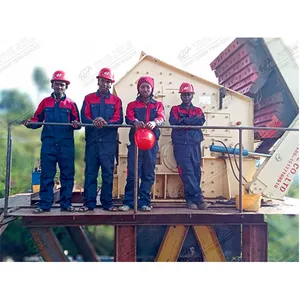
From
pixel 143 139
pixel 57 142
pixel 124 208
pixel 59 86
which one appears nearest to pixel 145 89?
pixel 143 139

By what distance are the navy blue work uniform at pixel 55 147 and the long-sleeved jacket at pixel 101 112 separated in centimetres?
15

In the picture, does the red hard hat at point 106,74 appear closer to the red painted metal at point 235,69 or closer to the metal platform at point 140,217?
the metal platform at point 140,217

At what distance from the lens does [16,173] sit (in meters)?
11.0

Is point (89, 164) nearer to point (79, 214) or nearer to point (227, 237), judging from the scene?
point (79, 214)

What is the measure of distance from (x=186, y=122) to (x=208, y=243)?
4.61ft

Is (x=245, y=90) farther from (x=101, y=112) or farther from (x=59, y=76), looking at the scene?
(x=59, y=76)

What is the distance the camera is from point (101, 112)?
3.54m

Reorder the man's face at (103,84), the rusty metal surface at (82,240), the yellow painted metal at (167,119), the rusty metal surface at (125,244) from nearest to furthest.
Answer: the rusty metal surface at (125,244), the man's face at (103,84), the yellow painted metal at (167,119), the rusty metal surface at (82,240)

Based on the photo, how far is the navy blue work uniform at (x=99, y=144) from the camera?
3490 mm

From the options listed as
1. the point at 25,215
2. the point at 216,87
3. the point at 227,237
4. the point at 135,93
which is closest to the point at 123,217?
the point at 25,215

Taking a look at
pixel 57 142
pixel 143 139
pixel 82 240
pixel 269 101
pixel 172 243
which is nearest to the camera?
pixel 143 139

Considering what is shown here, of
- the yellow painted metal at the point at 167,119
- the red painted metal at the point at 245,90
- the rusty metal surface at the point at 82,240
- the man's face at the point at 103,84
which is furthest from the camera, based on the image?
the rusty metal surface at the point at 82,240

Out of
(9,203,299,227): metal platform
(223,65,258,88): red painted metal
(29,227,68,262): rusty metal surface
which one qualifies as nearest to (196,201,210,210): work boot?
(9,203,299,227): metal platform

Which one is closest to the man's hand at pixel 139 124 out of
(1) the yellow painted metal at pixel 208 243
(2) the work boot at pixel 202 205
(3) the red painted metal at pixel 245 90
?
(2) the work boot at pixel 202 205
